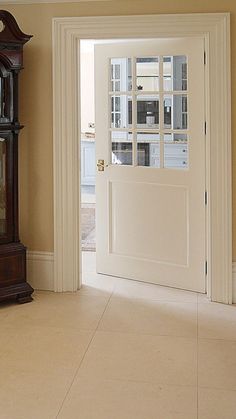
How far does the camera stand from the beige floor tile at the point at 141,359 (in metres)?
2.76

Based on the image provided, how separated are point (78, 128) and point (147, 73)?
0.69 m

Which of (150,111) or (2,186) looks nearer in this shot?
(2,186)

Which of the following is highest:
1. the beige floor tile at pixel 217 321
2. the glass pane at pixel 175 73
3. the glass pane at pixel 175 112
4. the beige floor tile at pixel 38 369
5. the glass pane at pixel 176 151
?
the glass pane at pixel 175 73

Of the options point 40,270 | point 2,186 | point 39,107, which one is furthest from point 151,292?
point 39,107

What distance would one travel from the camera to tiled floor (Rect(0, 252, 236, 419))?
96.9 inches

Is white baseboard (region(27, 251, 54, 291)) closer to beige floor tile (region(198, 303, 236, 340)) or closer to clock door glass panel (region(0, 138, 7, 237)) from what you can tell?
clock door glass panel (region(0, 138, 7, 237))

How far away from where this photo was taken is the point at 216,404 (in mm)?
2473

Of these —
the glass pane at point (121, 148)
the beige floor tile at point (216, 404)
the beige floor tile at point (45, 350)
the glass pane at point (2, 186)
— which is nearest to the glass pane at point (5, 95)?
the glass pane at point (2, 186)

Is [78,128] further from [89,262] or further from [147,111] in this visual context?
[89,262]

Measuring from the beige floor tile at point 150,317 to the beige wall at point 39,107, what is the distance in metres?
0.66

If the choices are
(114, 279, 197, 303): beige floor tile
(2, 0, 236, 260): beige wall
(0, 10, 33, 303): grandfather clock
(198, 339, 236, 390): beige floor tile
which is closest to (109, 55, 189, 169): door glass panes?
(2, 0, 236, 260): beige wall

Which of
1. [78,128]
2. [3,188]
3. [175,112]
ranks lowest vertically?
[3,188]

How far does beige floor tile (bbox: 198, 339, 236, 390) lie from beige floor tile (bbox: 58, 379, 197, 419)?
6.0 inches

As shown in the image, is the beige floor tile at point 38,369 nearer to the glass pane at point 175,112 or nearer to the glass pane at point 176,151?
the glass pane at point 176,151
